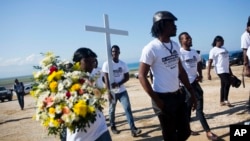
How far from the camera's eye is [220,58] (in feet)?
28.6

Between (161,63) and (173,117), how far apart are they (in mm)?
745

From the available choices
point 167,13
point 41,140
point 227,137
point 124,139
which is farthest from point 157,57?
point 41,140

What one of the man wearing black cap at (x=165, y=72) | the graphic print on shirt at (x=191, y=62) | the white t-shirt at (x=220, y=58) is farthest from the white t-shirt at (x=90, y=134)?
the white t-shirt at (x=220, y=58)

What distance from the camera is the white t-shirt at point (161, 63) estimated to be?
388cm

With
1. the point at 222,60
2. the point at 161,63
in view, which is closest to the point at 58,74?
the point at 161,63

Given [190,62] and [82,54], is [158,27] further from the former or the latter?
[190,62]

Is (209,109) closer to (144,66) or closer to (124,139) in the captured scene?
(124,139)

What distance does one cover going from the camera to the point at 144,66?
12.7 feet

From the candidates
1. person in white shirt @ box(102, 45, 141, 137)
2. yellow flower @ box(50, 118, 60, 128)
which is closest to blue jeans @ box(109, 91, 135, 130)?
person in white shirt @ box(102, 45, 141, 137)

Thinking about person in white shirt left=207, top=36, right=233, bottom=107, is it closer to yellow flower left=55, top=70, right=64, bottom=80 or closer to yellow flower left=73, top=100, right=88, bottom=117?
yellow flower left=55, top=70, right=64, bottom=80

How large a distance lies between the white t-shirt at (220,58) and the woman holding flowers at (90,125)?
6083 mm

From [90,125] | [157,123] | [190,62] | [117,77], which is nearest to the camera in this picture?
[90,125]

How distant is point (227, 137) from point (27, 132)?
248 inches

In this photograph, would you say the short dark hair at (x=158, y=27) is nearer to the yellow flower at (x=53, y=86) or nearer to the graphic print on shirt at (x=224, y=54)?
the yellow flower at (x=53, y=86)
